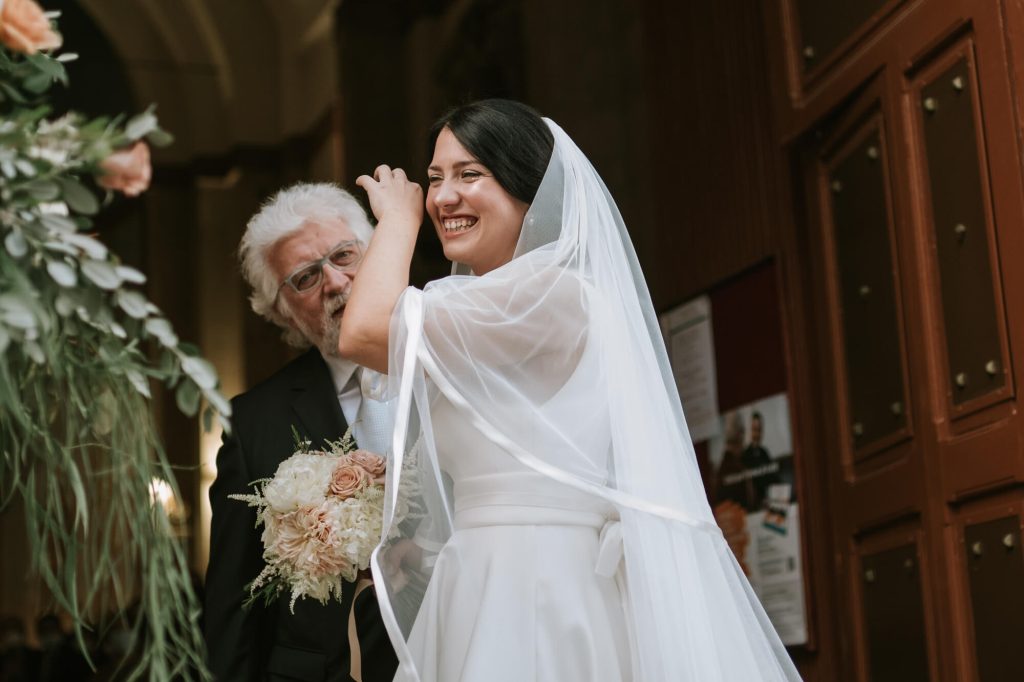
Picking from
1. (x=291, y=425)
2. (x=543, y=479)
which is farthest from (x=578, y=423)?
A: (x=291, y=425)

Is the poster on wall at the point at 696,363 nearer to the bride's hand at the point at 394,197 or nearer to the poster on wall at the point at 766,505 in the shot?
the poster on wall at the point at 766,505

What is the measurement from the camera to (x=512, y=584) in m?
2.89

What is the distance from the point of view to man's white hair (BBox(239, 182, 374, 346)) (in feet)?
Result: 13.7

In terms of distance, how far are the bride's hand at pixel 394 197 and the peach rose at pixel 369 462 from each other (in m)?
0.51

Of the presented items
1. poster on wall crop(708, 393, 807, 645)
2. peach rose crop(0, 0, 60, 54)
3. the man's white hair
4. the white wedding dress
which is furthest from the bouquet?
poster on wall crop(708, 393, 807, 645)

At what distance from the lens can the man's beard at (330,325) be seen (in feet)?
13.1

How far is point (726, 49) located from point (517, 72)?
2.12 meters

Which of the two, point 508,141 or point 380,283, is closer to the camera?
point 380,283

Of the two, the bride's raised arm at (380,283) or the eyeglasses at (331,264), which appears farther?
the eyeglasses at (331,264)

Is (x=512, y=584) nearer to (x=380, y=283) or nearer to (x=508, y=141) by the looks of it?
(x=380, y=283)

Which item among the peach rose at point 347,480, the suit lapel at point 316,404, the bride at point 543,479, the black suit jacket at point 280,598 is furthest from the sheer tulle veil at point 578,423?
the suit lapel at point 316,404

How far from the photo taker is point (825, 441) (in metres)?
4.94

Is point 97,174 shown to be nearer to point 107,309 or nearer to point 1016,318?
point 107,309

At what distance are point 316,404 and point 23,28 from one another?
79.6 inches
